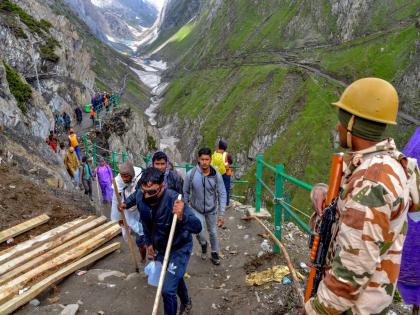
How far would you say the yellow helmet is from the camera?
2484 mm

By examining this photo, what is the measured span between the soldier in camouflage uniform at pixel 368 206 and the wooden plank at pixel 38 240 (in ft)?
20.7

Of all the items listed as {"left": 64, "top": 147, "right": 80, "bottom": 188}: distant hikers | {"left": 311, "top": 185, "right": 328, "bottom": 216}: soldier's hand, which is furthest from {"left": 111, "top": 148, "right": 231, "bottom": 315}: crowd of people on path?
{"left": 64, "top": 147, "right": 80, "bottom": 188}: distant hikers

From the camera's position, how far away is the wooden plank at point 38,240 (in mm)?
7011

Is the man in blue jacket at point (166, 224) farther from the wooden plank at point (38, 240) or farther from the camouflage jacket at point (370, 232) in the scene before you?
the wooden plank at point (38, 240)

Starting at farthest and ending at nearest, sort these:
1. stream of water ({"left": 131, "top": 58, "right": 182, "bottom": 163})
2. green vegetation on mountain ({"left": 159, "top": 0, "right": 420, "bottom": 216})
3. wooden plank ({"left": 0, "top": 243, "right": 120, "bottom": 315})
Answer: stream of water ({"left": 131, "top": 58, "right": 182, "bottom": 163}), green vegetation on mountain ({"left": 159, "top": 0, "right": 420, "bottom": 216}), wooden plank ({"left": 0, "top": 243, "right": 120, "bottom": 315})

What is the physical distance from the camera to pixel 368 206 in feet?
7.57

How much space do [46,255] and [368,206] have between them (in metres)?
6.54

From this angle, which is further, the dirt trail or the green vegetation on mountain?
the green vegetation on mountain

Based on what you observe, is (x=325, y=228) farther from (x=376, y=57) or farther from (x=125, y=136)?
(x=376, y=57)

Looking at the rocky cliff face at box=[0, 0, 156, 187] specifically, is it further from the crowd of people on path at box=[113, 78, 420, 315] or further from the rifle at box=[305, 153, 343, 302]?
the crowd of people on path at box=[113, 78, 420, 315]

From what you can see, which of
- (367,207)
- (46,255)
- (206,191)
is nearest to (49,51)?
(46,255)

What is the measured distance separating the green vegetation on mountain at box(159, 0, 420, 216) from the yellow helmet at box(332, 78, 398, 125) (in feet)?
148

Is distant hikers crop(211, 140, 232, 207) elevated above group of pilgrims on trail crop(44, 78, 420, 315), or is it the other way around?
group of pilgrims on trail crop(44, 78, 420, 315)

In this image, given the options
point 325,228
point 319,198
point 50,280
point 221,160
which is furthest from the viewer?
point 221,160
